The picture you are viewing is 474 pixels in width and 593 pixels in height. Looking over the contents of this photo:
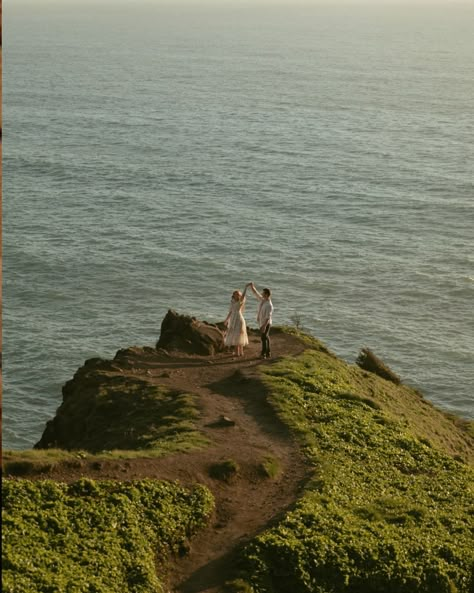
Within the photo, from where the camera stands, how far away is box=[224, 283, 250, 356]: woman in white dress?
1604 inches

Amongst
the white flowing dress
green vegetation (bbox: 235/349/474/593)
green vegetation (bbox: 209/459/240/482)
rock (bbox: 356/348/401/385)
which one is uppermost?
the white flowing dress

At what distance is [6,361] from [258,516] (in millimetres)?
42602

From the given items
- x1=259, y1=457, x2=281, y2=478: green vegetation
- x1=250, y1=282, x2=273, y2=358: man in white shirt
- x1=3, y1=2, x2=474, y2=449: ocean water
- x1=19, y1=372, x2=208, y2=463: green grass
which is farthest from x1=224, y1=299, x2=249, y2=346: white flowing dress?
x1=3, y1=2, x2=474, y2=449: ocean water

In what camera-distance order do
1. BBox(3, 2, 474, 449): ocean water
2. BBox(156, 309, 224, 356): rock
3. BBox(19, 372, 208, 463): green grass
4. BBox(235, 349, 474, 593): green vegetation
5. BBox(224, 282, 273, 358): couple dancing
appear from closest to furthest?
BBox(235, 349, 474, 593): green vegetation
BBox(19, 372, 208, 463): green grass
BBox(224, 282, 273, 358): couple dancing
BBox(156, 309, 224, 356): rock
BBox(3, 2, 474, 449): ocean water

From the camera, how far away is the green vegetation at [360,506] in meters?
26.0

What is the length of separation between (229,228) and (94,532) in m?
75.7

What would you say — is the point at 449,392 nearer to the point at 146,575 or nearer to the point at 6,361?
the point at 6,361

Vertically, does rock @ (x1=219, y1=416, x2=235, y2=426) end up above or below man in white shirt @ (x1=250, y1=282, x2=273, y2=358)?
below

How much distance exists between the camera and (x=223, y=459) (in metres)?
30.8

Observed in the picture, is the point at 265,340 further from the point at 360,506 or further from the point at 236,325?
the point at 360,506

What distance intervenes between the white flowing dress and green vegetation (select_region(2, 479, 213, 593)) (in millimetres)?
13068

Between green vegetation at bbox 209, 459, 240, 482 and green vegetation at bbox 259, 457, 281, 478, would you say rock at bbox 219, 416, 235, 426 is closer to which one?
green vegetation at bbox 259, 457, 281, 478

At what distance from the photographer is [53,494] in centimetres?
2553

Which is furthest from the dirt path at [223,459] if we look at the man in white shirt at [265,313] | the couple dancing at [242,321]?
the man in white shirt at [265,313]
